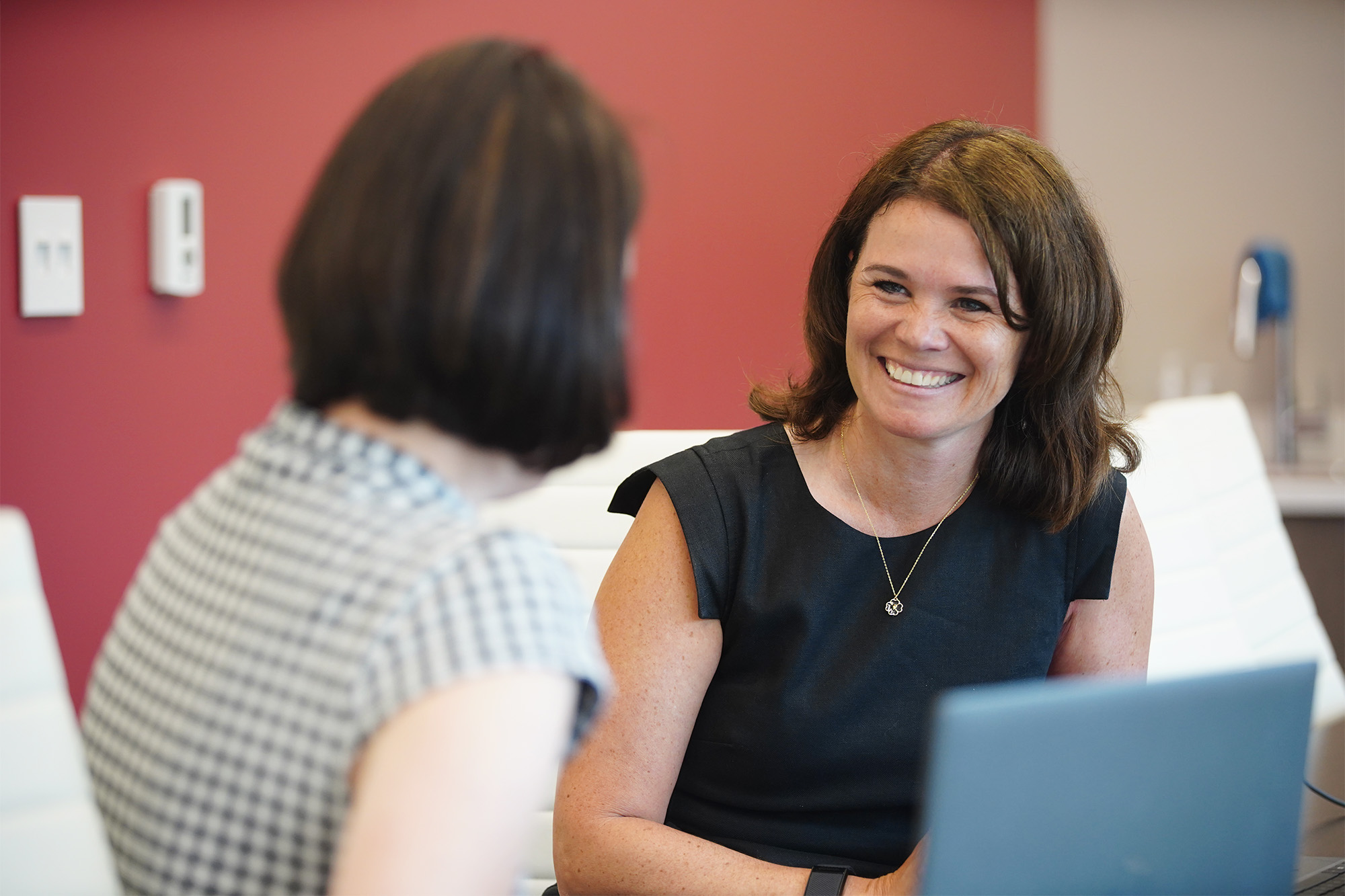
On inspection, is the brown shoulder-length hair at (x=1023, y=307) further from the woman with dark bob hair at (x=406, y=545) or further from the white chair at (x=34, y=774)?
the white chair at (x=34, y=774)

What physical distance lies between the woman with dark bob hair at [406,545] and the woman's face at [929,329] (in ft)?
2.16

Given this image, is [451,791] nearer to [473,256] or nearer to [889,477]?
[473,256]

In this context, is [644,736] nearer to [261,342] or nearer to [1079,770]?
[1079,770]

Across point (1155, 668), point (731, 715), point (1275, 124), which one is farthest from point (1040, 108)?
point (731, 715)

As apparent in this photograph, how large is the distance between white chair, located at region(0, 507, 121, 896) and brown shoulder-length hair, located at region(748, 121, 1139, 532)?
0.80m

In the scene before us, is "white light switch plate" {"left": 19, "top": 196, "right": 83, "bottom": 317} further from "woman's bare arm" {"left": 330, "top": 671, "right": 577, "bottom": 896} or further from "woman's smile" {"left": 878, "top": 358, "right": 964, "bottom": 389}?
"woman's bare arm" {"left": 330, "top": 671, "right": 577, "bottom": 896}

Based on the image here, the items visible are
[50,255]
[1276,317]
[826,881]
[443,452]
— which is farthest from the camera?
[1276,317]

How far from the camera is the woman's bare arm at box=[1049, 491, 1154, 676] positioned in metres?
1.40

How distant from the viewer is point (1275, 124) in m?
3.39

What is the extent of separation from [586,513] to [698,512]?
0.33 meters

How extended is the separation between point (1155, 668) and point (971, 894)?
1205mm

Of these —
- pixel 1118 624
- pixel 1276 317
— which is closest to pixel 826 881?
pixel 1118 624

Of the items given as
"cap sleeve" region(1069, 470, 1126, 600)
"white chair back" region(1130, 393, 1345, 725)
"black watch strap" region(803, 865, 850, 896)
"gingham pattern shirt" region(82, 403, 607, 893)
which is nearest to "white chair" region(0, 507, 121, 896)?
"gingham pattern shirt" region(82, 403, 607, 893)

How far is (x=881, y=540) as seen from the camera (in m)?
1.34
